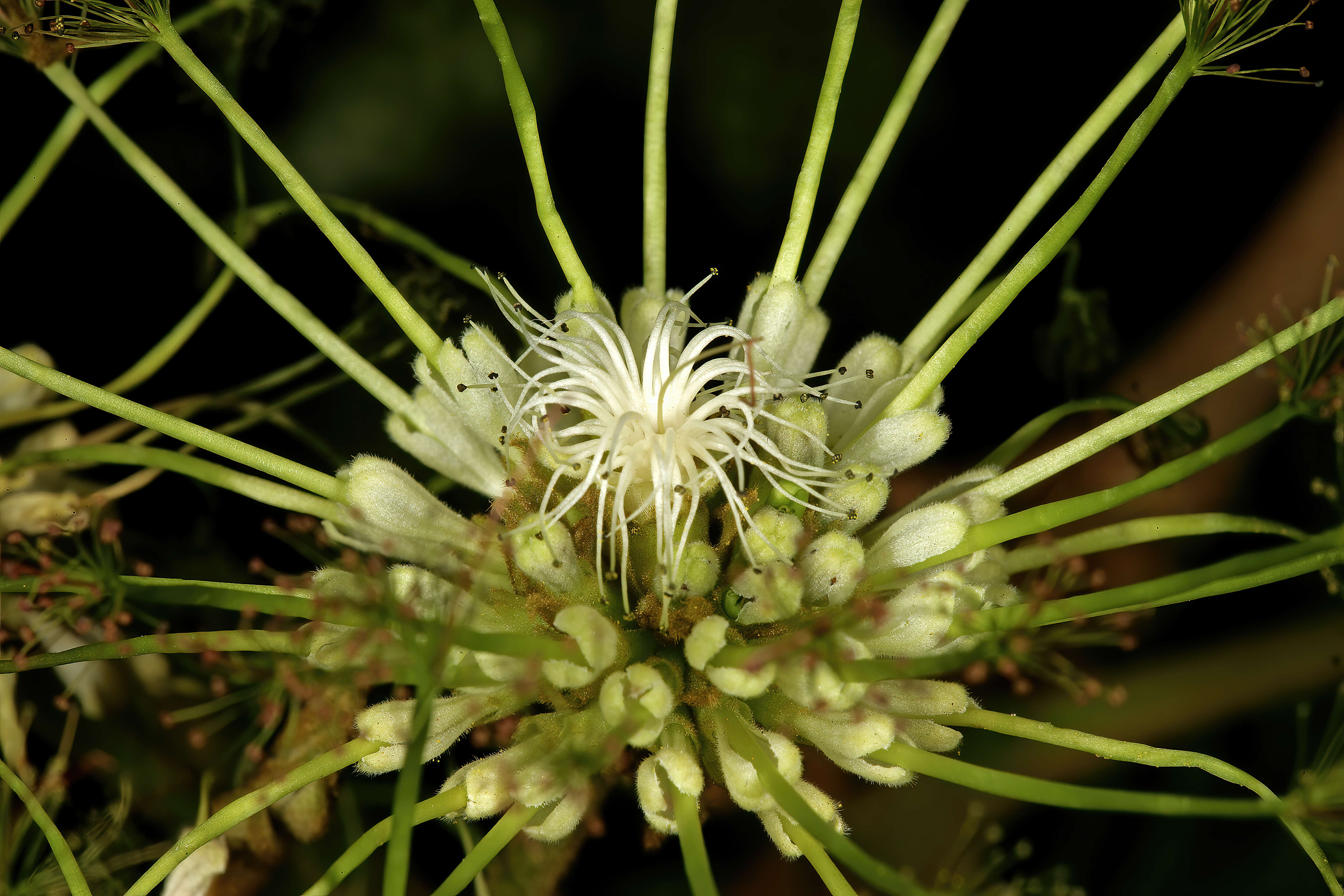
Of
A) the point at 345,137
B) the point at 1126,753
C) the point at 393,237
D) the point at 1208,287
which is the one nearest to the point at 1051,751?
the point at 1126,753

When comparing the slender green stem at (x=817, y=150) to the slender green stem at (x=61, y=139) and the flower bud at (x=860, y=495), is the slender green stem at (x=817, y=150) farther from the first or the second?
the slender green stem at (x=61, y=139)

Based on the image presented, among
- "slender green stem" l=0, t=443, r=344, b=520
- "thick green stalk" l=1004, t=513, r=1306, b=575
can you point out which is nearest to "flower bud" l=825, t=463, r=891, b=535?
"thick green stalk" l=1004, t=513, r=1306, b=575

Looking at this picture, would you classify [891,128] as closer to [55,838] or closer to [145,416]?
[145,416]

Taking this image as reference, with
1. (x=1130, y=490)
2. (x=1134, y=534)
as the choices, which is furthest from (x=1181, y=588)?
(x=1134, y=534)

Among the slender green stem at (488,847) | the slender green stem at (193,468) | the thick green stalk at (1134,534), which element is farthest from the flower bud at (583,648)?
the thick green stalk at (1134,534)

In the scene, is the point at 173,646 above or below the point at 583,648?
above

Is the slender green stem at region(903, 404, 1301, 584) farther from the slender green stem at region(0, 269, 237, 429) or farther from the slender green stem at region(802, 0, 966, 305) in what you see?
the slender green stem at region(0, 269, 237, 429)
